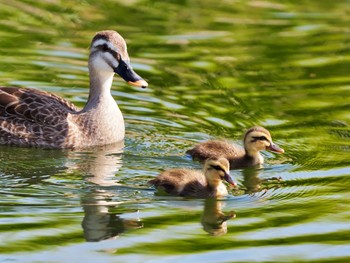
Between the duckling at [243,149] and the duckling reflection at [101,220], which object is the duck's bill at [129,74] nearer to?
the duckling at [243,149]

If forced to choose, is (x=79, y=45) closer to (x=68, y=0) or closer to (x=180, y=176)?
(x=68, y=0)

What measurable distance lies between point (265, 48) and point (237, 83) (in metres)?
1.63

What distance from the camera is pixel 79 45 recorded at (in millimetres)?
16219

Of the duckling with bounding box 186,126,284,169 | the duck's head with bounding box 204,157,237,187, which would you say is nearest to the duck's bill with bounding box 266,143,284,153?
the duckling with bounding box 186,126,284,169

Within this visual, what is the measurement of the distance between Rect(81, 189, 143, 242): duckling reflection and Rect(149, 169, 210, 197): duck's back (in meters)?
0.47

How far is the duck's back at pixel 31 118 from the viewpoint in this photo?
1273 cm

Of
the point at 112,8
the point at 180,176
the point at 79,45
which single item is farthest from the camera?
the point at 112,8

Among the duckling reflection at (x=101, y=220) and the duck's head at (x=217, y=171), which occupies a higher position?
the duck's head at (x=217, y=171)

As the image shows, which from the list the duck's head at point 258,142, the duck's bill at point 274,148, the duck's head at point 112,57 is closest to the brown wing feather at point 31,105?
the duck's head at point 112,57

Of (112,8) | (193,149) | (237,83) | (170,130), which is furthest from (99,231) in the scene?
(112,8)

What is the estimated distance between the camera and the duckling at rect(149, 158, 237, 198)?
35.4ft

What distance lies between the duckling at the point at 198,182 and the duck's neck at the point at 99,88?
2385mm

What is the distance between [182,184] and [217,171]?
12.7 inches

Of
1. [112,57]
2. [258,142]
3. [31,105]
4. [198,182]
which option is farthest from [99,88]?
[198,182]
